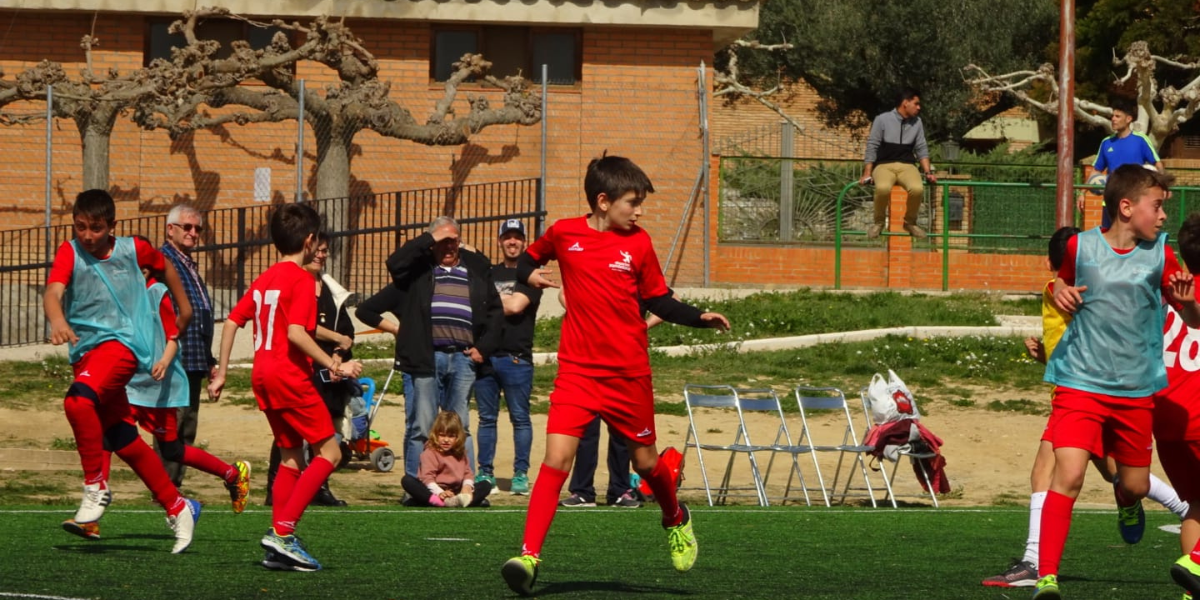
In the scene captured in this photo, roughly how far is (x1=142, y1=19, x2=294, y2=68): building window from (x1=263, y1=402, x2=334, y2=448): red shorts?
57.1 feet

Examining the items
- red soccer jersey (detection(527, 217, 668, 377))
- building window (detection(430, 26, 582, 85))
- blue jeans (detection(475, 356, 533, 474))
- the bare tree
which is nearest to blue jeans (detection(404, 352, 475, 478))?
blue jeans (detection(475, 356, 533, 474))

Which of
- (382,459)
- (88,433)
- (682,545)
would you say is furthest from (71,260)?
(382,459)

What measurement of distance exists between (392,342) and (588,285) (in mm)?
12593

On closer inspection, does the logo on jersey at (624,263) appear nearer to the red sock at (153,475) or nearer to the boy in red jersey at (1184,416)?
the boy in red jersey at (1184,416)

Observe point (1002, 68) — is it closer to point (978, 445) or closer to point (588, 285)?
point (978, 445)

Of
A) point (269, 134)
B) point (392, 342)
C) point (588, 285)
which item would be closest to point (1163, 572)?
point (588, 285)

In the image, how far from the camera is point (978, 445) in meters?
16.1

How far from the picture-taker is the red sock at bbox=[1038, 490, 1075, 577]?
6.54 meters

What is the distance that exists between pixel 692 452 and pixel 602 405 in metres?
9.01

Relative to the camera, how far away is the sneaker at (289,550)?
7461mm

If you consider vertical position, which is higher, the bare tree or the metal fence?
the bare tree

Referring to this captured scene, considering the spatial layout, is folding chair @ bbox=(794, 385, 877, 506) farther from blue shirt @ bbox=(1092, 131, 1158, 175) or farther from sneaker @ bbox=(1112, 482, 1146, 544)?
sneaker @ bbox=(1112, 482, 1146, 544)

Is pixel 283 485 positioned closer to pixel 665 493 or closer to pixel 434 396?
pixel 665 493

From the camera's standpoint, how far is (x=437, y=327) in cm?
1243
